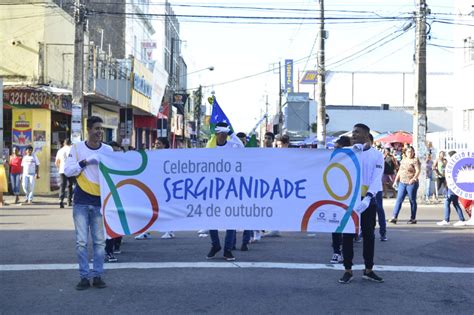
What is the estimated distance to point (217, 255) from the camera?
8703 millimetres

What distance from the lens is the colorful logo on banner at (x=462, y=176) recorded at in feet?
41.5

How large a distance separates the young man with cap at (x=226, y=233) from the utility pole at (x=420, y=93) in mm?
11577

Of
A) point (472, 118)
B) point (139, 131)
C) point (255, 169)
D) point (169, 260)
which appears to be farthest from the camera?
point (139, 131)

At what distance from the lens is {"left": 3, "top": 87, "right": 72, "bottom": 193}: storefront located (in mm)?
19844

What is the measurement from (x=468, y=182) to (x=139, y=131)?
30.6 metres

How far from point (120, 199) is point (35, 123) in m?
14.2

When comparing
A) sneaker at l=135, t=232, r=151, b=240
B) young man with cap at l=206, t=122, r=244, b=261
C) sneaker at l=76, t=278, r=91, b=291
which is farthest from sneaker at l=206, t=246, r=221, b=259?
sneaker at l=135, t=232, r=151, b=240

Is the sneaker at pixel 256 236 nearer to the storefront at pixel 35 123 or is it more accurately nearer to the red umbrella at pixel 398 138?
the storefront at pixel 35 123

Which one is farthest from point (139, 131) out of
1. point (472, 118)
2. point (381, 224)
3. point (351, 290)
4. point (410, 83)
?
point (351, 290)

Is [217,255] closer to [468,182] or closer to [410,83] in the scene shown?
[468,182]

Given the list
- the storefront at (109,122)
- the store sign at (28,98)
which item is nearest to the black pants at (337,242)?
the store sign at (28,98)

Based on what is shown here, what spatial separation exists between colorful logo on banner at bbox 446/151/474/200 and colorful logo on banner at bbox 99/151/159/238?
7.61m

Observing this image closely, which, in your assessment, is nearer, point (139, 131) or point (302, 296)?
point (302, 296)

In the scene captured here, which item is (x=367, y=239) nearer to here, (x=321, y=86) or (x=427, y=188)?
(x=427, y=188)
